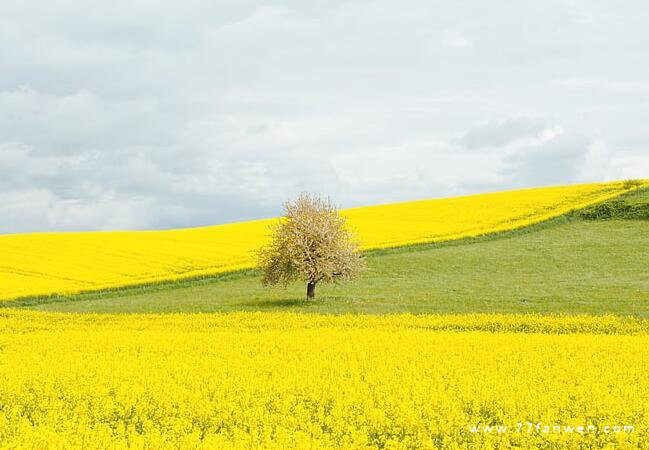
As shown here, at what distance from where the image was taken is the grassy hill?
30.4m

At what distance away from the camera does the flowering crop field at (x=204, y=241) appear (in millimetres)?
41631

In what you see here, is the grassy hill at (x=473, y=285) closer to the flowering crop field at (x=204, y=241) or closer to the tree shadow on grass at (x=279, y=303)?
the tree shadow on grass at (x=279, y=303)

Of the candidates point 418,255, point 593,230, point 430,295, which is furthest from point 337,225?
point 593,230

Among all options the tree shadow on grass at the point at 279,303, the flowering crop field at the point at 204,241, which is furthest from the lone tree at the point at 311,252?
the flowering crop field at the point at 204,241

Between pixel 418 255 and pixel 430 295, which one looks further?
pixel 418 255

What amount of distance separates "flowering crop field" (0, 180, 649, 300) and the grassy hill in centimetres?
290

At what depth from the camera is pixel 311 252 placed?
3341 centimetres

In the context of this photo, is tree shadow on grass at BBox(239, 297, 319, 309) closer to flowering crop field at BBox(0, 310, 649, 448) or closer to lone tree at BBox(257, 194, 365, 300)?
lone tree at BBox(257, 194, 365, 300)

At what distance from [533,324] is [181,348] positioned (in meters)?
12.4

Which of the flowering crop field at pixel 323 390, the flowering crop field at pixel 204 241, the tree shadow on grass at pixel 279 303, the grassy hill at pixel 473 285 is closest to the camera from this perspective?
the flowering crop field at pixel 323 390

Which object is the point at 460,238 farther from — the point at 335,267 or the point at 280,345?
the point at 280,345

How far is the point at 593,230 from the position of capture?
1962 inches

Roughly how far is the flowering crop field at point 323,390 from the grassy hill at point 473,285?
25.3 ft

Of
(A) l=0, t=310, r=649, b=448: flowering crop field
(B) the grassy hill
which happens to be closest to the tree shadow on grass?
(B) the grassy hill
